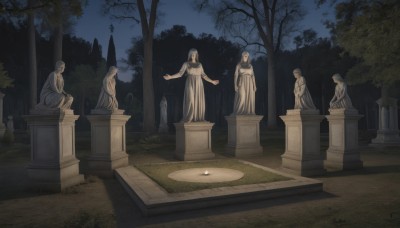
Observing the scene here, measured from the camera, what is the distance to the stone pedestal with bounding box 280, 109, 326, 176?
832 cm

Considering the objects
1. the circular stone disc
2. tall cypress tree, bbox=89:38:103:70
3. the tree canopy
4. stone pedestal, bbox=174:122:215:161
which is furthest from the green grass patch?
tall cypress tree, bbox=89:38:103:70

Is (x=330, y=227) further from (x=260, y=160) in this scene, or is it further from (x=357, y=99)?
(x=357, y=99)

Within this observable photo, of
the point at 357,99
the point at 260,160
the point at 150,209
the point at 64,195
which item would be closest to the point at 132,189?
the point at 150,209

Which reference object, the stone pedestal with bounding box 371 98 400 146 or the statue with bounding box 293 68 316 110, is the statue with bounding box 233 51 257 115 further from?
the stone pedestal with bounding box 371 98 400 146

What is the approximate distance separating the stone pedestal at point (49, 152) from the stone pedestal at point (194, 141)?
439 cm

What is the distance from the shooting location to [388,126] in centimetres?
1638

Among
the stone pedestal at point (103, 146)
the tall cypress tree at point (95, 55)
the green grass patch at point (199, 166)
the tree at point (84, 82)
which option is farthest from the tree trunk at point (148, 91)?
the tall cypress tree at point (95, 55)

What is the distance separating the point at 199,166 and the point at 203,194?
345 cm

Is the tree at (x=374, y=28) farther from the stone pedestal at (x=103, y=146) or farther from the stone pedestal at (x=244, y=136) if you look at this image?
the stone pedestal at (x=103, y=146)

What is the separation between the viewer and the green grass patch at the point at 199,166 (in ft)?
20.8

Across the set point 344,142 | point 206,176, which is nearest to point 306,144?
point 344,142

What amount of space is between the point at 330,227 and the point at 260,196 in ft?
5.62

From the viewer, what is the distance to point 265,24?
2475 cm

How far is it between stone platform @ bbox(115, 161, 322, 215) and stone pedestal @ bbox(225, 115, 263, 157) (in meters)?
4.89
